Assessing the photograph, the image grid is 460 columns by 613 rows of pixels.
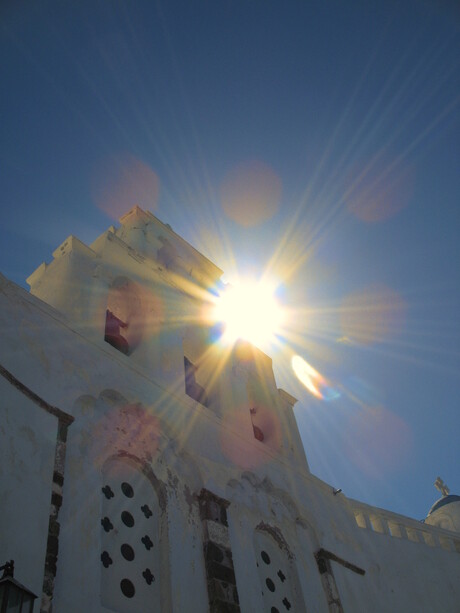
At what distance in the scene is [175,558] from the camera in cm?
877

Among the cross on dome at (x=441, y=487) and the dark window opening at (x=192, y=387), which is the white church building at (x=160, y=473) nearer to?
the dark window opening at (x=192, y=387)

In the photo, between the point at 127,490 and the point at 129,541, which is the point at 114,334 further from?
the point at 129,541

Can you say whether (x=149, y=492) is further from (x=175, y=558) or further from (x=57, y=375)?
(x=57, y=375)

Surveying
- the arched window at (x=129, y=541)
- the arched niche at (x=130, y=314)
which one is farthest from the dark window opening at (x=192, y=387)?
the arched window at (x=129, y=541)

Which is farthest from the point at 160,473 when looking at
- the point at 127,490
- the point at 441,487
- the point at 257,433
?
the point at 441,487

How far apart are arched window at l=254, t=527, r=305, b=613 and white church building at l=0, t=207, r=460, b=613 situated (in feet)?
0.09

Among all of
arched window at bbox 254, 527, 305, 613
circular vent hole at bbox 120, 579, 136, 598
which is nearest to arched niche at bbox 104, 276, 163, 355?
arched window at bbox 254, 527, 305, 613

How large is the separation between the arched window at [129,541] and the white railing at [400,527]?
20.9 ft

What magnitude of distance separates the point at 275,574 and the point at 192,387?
13.3 ft

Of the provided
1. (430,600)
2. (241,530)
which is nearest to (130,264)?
(241,530)

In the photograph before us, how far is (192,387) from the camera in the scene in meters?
13.0

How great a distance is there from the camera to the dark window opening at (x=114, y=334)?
38.8 feet

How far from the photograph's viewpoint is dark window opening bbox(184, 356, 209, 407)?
12844 mm

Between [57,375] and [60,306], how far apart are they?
230 cm
